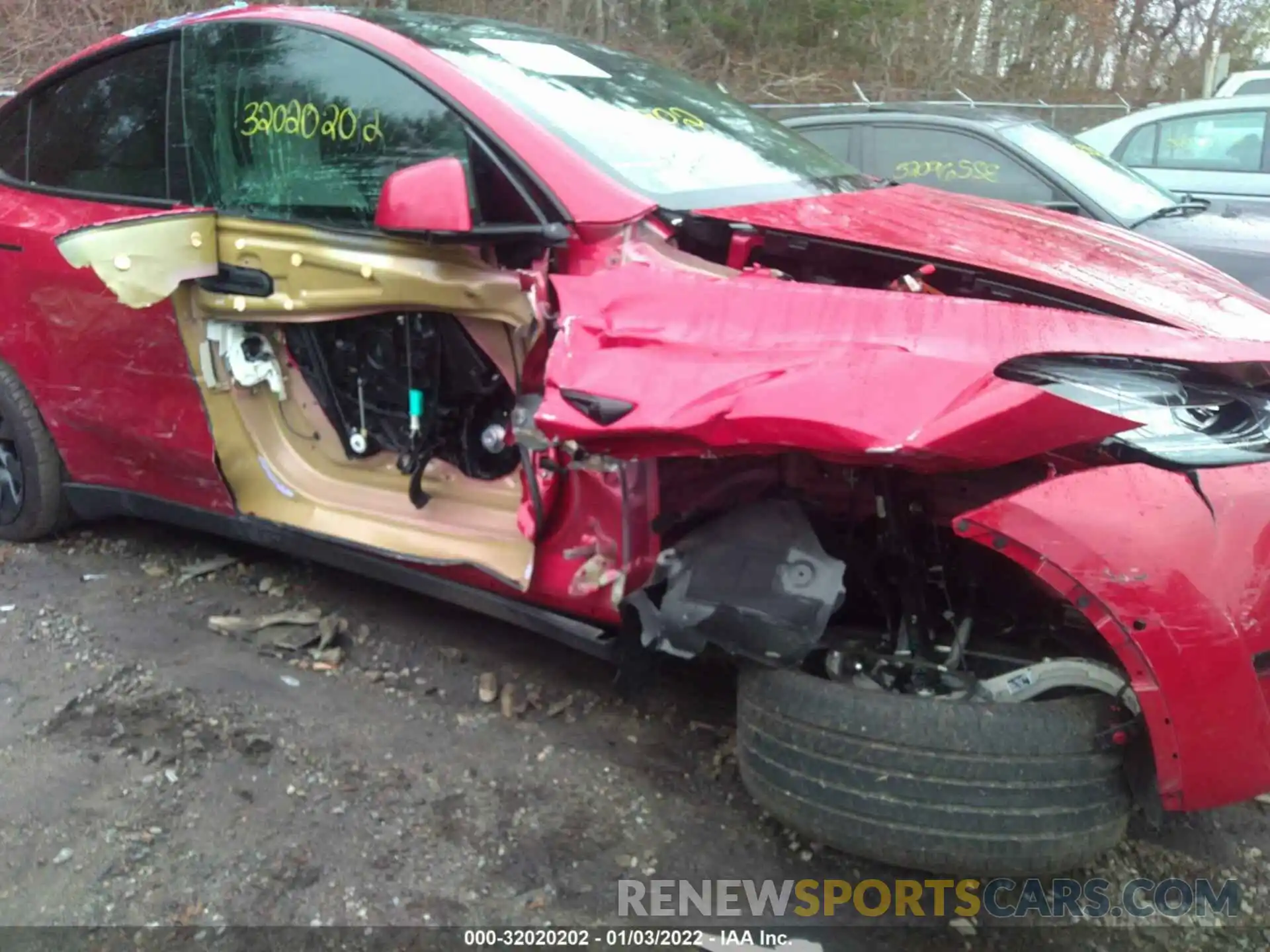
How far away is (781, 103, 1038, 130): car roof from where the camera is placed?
6035mm

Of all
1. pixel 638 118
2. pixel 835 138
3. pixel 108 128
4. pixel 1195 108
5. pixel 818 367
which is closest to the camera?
pixel 818 367

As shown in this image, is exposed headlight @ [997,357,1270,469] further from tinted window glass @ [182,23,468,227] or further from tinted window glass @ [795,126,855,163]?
tinted window glass @ [795,126,855,163]

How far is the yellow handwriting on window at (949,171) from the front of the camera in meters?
5.86

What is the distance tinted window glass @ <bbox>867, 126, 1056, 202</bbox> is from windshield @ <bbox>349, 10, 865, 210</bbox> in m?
2.60

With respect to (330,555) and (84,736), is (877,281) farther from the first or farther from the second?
(84,736)

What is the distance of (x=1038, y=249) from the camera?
2.55 metres

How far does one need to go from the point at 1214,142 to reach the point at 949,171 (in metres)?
2.79

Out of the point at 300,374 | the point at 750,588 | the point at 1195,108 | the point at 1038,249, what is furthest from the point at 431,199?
the point at 1195,108

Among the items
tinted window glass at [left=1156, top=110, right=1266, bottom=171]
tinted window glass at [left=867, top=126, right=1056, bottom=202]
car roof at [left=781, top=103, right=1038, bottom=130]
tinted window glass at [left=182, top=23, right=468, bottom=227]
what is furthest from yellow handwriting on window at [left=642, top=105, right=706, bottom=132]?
tinted window glass at [left=1156, top=110, right=1266, bottom=171]

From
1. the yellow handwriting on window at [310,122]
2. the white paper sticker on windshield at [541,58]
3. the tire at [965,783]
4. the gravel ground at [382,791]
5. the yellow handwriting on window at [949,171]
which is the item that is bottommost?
the gravel ground at [382,791]

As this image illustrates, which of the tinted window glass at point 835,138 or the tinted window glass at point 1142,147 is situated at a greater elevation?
the tinted window glass at point 835,138

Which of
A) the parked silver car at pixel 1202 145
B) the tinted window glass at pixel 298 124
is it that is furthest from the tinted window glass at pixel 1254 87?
the tinted window glass at pixel 298 124

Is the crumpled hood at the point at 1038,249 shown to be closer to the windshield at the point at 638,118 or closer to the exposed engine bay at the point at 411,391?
the windshield at the point at 638,118

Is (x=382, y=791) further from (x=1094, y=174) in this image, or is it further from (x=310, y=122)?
(x=1094, y=174)
